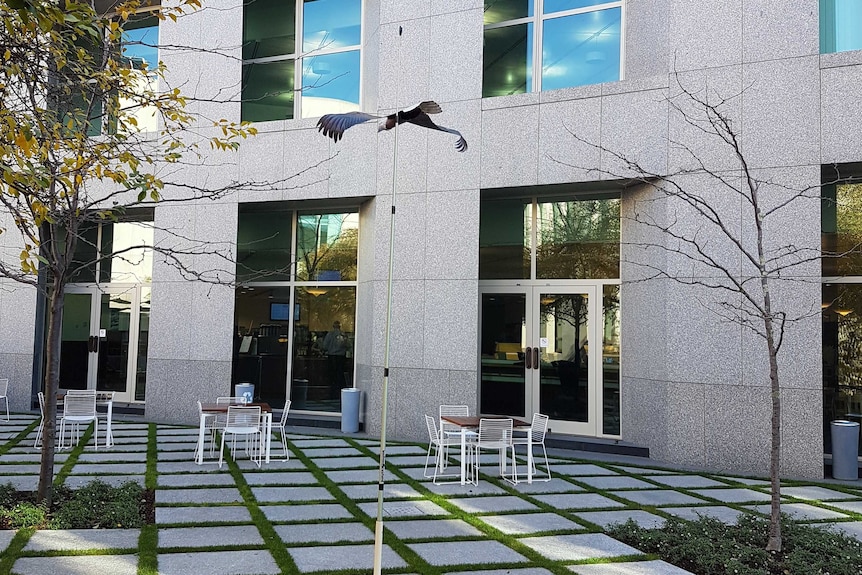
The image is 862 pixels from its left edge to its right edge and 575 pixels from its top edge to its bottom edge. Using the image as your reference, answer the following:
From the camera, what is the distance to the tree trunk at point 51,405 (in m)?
5.82

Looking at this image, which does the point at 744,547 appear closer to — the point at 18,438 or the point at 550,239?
the point at 550,239

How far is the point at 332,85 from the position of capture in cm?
1195

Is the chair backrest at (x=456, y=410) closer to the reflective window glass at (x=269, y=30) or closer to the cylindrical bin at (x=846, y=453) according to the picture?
the cylindrical bin at (x=846, y=453)

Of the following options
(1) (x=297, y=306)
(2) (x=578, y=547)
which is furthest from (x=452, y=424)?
(1) (x=297, y=306)

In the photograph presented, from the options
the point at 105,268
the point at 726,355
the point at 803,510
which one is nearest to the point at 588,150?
the point at 726,355

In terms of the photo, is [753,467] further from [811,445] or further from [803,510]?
[803,510]

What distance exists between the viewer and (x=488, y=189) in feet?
33.9

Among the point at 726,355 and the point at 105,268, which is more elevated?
the point at 105,268

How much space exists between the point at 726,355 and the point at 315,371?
21.7 ft

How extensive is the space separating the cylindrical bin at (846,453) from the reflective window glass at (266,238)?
8705mm

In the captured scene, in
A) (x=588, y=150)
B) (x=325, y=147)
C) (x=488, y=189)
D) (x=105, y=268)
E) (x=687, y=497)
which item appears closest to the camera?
(x=687, y=497)

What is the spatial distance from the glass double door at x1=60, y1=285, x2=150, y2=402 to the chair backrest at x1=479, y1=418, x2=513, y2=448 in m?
8.40

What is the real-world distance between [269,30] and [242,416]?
753 cm

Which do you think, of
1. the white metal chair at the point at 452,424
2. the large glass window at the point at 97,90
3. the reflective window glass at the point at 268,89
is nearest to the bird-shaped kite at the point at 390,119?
the large glass window at the point at 97,90
